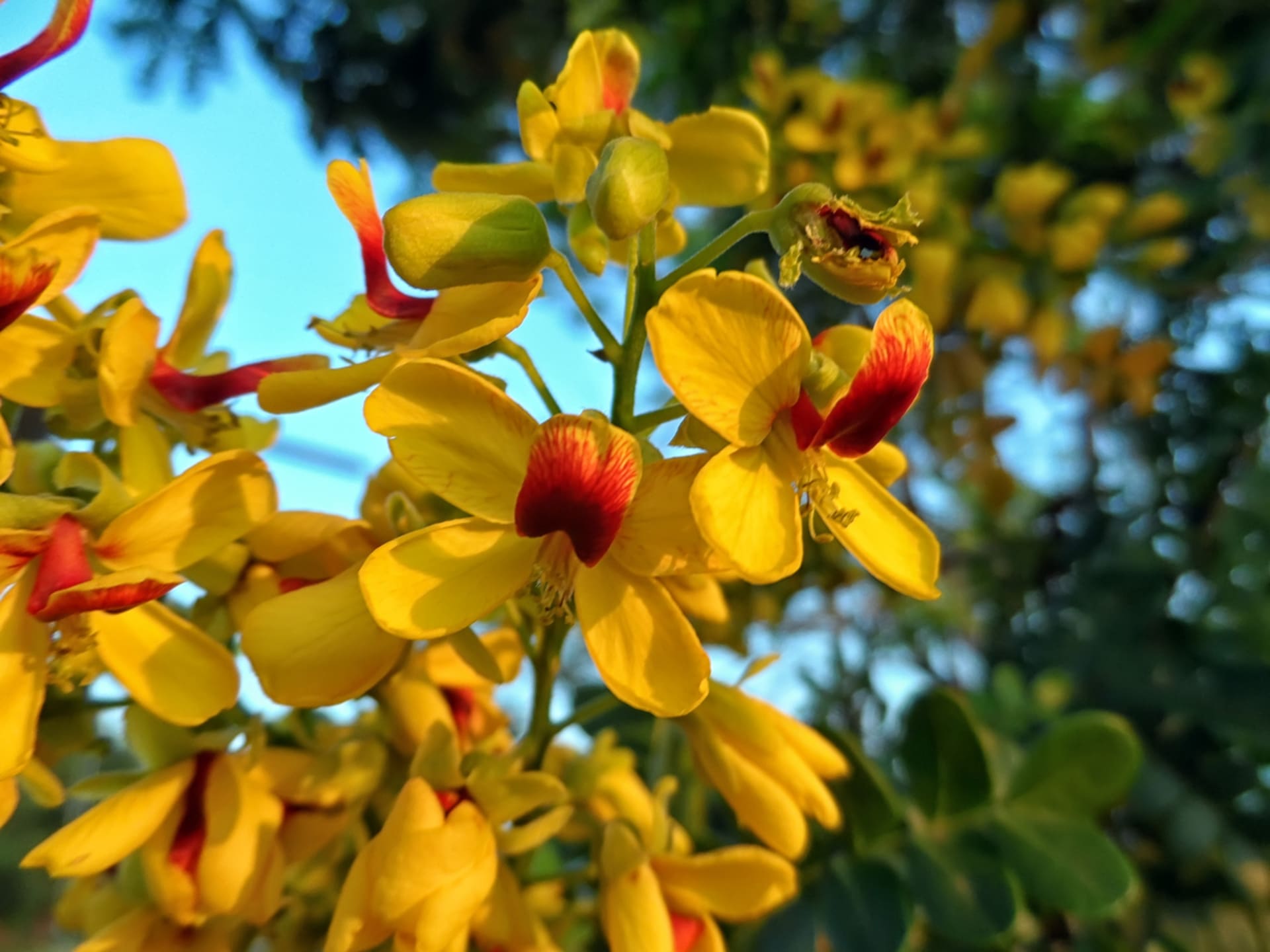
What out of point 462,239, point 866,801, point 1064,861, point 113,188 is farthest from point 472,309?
point 1064,861

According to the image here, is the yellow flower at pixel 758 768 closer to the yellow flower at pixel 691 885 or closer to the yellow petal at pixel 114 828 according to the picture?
the yellow flower at pixel 691 885

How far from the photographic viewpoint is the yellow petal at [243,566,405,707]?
53 centimetres

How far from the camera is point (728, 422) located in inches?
20.6

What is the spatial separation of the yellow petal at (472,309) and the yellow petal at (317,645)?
14 cm

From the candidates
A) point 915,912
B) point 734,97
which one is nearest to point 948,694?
point 915,912

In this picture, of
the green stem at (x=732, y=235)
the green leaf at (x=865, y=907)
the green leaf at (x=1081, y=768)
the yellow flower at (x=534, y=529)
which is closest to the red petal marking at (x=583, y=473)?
the yellow flower at (x=534, y=529)

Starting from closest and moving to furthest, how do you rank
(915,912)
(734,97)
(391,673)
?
1. (391,673)
2. (915,912)
3. (734,97)

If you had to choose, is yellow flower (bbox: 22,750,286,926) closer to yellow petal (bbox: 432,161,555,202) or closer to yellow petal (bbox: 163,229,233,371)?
yellow petal (bbox: 163,229,233,371)

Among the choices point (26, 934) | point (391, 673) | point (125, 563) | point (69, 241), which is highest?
point (69, 241)

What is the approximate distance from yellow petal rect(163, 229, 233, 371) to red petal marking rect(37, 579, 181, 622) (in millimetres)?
228

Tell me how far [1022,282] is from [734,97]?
2.08ft

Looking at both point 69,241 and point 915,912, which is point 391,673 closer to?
point 69,241

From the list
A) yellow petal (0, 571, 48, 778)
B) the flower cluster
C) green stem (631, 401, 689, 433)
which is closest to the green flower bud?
the flower cluster

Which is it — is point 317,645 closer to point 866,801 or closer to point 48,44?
point 48,44
